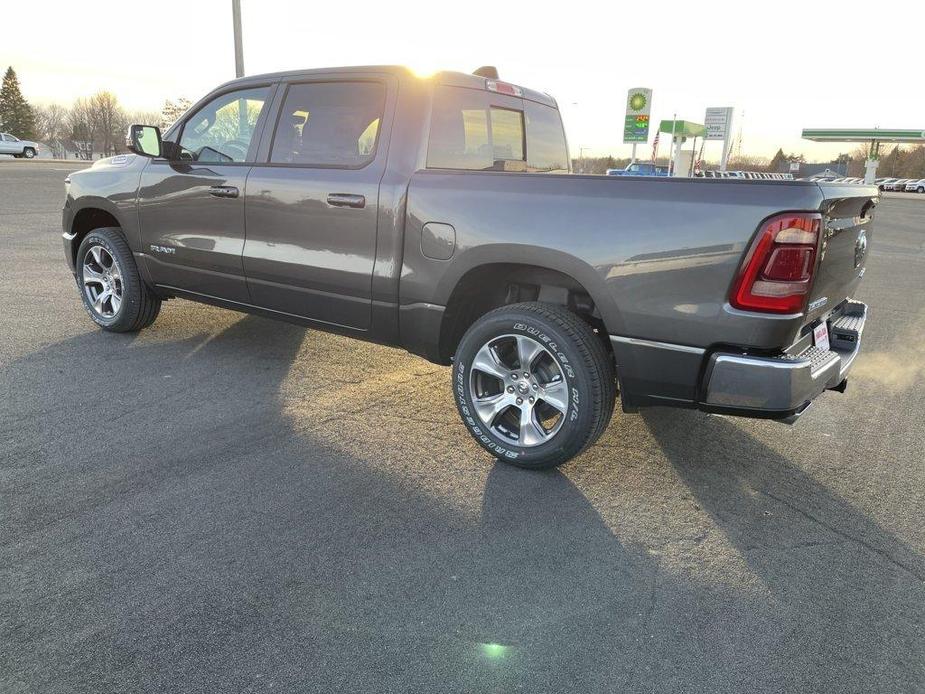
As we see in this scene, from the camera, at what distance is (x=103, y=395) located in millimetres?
4207

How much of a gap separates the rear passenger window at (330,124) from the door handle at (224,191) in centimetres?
34

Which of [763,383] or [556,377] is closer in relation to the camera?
[763,383]

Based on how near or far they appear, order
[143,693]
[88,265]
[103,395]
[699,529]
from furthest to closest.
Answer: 1. [88,265]
2. [103,395]
3. [699,529]
4. [143,693]

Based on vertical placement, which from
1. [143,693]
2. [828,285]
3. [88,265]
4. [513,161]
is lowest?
[143,693]

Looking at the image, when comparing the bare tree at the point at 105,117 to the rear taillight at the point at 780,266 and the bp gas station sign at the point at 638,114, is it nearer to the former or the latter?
the bp gas station sign at the point at 638,114

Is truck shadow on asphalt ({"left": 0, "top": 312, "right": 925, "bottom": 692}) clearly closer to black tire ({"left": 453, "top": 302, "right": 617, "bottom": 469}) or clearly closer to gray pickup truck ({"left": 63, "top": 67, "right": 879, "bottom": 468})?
black tire ({"left": 453, "top": 302, "right": 617, "bottom": 469})

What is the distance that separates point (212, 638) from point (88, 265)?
4328 mm

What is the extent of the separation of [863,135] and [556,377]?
75.2 m

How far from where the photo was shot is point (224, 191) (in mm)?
4418

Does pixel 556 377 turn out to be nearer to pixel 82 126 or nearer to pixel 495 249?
Result: pixel 495 249

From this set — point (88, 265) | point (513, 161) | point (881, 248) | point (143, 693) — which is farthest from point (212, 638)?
point (881, 248)

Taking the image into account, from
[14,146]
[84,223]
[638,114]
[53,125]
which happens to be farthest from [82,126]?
[84,223]

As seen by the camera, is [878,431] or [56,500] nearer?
[56,500]

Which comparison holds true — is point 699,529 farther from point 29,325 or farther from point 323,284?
point 29,325
